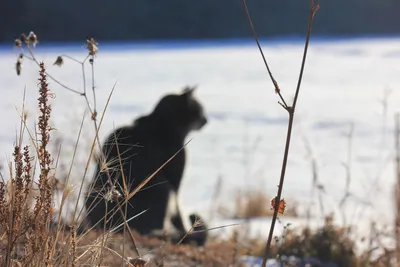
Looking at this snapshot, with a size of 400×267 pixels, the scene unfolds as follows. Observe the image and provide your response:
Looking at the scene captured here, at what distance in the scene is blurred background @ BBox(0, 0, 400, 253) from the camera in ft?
15.5

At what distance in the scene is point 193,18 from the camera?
23.6 metres

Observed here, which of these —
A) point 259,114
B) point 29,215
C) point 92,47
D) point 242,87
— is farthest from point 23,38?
point 242,87

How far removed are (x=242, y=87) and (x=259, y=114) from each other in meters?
4.35

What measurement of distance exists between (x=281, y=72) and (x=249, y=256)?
10842 mm

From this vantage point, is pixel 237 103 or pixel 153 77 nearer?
pixel 237 103

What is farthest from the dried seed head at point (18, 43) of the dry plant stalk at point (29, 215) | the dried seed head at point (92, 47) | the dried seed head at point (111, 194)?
the dried seed head at point (111, 194)

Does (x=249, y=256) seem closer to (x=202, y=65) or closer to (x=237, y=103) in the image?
(x=237, y=103)

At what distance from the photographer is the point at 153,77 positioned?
14492 mm

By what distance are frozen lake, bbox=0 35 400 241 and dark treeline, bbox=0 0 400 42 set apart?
63.2 inches

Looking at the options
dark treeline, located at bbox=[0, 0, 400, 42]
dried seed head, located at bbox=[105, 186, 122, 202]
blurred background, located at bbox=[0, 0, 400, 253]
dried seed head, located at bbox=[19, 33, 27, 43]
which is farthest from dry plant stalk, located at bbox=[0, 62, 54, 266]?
dark treeline, located at bbox=[0, 0, 400, 42]

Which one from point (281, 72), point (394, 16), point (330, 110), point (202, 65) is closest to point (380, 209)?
point (330, 110)

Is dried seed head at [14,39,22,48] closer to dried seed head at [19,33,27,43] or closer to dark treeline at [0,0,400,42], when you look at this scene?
dried seed head at [19,33,27,43]

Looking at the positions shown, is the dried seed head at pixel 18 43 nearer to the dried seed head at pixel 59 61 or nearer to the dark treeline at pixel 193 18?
the dried seed head at pixel 59 61

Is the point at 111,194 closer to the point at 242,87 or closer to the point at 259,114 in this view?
the point at 259,114
